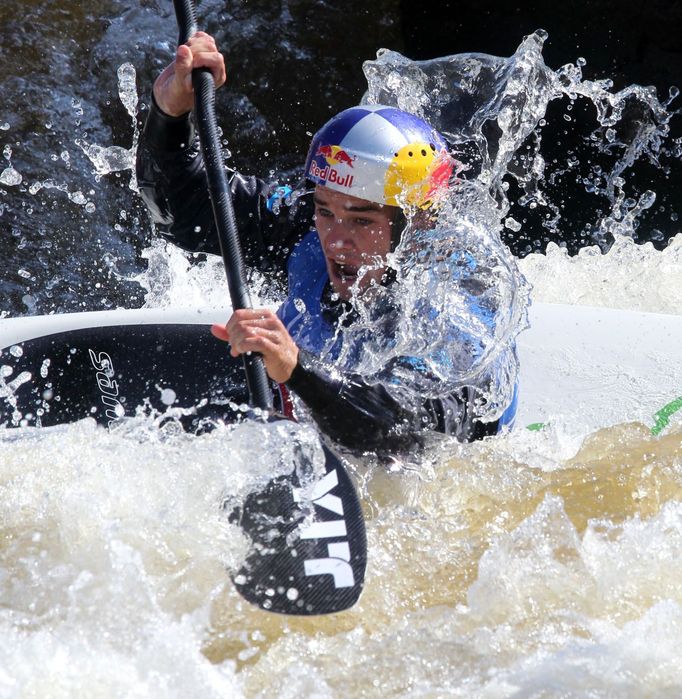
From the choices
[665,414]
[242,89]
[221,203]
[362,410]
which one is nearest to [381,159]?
[221,203]

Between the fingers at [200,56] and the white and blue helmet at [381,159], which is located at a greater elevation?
the fingers at [200,56]

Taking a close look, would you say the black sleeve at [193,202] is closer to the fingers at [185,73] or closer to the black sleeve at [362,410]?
the fingers at [185,73]

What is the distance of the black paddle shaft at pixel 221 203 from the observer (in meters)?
2.01

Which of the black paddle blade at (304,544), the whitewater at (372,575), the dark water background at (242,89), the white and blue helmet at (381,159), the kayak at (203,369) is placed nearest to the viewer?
the whitewater at (372,575)

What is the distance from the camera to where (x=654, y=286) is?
3570 mm

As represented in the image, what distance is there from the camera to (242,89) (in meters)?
5.39

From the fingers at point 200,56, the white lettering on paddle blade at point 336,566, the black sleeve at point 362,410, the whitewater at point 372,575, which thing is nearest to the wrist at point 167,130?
the fingers at point 200,56

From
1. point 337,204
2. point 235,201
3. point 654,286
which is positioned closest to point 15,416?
point 235,201

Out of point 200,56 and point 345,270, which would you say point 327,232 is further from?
point 200,56

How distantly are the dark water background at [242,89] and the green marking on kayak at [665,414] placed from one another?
286 cm

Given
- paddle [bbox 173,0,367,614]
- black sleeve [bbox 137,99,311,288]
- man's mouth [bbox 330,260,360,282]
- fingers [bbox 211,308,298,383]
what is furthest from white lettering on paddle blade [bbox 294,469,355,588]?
black sleeve [bbox 137,99,311,288]

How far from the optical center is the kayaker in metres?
1.99

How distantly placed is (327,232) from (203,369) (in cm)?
67

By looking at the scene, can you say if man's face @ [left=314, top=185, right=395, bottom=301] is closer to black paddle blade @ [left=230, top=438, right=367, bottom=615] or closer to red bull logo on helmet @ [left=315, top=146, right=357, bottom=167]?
red bull logo on helmet @ [left=315, top=146, right=357, bottom=167]
